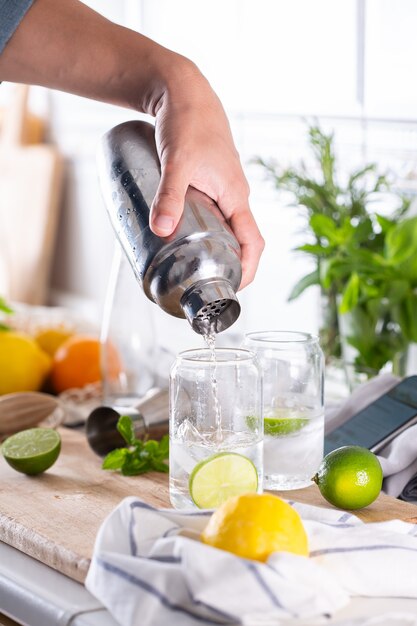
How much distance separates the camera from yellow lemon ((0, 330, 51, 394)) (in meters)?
1.60

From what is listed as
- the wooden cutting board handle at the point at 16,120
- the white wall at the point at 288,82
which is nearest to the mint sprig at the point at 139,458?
the white wall at the point at 288,82

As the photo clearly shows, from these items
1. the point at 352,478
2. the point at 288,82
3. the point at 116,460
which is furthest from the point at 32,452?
the point at 288,82

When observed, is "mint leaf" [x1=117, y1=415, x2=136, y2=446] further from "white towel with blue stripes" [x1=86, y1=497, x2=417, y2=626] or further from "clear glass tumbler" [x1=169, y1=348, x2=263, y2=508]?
"white towel with blue stripes" [x1=86, y1=497, x2=417, y2=626]

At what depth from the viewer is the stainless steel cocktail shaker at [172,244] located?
1.03m

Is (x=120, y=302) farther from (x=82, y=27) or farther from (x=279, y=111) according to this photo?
(x=279, y=111)

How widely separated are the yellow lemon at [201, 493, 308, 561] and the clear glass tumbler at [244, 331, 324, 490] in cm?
32

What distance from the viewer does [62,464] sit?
1283 millimetres

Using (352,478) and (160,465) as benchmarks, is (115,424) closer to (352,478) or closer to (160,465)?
(160,465)

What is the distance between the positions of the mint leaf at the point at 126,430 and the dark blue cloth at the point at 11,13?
495mm

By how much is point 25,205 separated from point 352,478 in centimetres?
303

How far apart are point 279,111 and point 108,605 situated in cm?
196

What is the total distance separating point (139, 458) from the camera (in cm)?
123

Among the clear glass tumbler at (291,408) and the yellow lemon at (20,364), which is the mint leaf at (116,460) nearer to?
the clear glass tumbler at (291,408)

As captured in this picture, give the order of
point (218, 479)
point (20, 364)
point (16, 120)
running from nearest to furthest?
1. point (218, 479)
2. point (20, 364)
3. point (16, 120)
